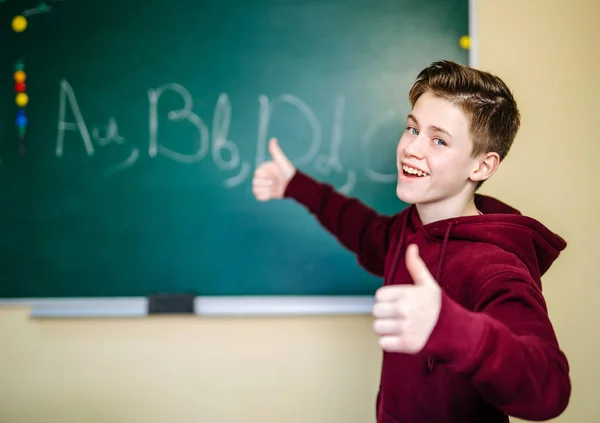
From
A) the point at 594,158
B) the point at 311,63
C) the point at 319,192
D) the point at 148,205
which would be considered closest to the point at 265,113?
the point at 311,63

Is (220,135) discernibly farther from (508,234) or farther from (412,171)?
(508,234)

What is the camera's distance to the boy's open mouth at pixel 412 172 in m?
0.98

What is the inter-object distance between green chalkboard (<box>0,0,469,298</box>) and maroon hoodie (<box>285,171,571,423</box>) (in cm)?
23

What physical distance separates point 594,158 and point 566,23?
17.5 inches

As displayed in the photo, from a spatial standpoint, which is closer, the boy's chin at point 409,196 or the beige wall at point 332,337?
the boy's chin at point 409,196

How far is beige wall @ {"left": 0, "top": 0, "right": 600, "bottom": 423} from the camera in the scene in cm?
152

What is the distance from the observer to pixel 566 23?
152 centimetres

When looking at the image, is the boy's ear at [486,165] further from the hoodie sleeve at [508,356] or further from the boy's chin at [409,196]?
the hoodie sleeve at [508,356]

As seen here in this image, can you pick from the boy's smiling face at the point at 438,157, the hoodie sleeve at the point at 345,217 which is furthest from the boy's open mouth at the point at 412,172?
the hoodie sleeve at the point at 345,217

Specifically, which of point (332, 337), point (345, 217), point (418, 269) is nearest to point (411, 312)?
point (418, 269)

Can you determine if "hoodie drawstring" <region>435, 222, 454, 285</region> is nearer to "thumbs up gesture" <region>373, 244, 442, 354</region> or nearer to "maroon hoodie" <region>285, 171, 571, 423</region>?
"maroon hoodie" <region>285, 171, 571, 423</region>

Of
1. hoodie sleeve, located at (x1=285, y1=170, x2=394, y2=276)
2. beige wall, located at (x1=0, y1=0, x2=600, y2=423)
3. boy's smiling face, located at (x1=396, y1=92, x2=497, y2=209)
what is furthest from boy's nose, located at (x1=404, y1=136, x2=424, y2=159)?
beige wall, located at (x1=0, y1=0, x2=600, y2=423)

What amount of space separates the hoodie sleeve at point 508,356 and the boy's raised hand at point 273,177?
28.6 inches

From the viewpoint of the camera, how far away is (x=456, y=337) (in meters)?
0.61
